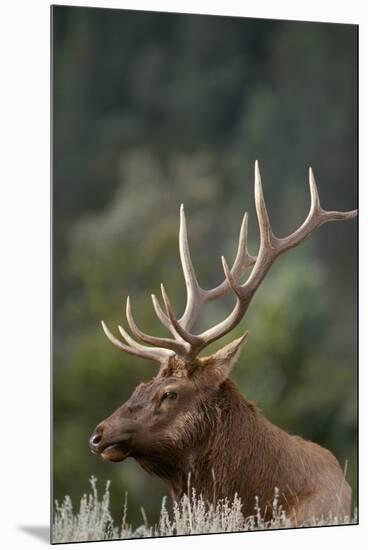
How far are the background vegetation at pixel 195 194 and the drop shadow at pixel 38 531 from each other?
23 centimetres

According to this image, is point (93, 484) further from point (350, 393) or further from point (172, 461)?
point (350, 393)

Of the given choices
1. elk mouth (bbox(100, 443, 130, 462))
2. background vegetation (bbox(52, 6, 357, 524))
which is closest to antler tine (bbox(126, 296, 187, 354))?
background vegetation (bbox(52, 6, 357, 524))

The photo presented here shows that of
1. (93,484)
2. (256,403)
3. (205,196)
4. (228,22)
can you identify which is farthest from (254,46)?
(93,484)

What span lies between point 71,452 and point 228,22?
8.10 ft

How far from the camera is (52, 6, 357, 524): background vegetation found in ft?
25.7

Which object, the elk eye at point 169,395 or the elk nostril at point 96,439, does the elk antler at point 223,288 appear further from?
the elk nostril at point 96,439

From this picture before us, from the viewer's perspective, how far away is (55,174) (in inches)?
305

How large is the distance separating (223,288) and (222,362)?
1.57 ft

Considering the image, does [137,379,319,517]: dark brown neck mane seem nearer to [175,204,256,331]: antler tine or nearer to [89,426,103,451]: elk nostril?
[89,426,103,451]: elk nostril

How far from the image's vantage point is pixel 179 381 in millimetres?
7574

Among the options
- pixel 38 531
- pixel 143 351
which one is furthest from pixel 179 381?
pixel 38 531

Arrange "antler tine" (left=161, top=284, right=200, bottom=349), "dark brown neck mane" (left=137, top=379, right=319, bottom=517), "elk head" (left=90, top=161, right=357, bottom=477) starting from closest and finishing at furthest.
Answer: "antler tine" (left=161, top=284, right=200, bottom=349)
"elk head" (left=90, top=161, right=357, bottom=477)
"dark brown neck mane" (left=137, top=379, right=319, bottom=517)

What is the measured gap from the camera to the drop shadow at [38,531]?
7.70 m

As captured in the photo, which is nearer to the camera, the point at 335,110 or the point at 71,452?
the point at 71,452
